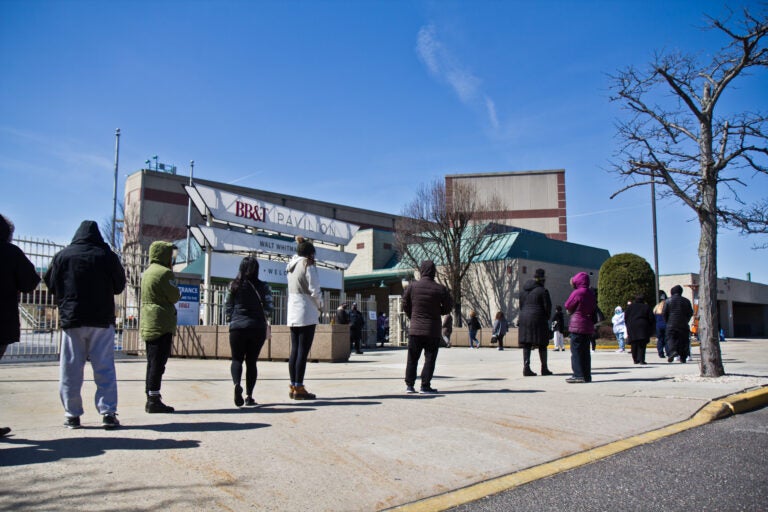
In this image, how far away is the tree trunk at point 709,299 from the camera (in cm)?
892

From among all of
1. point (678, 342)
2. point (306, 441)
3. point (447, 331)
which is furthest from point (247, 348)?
point (447, 331)

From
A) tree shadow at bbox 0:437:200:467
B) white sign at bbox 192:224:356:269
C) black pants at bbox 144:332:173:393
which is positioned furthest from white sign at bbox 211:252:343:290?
tree shadow at bbox 0:437:200:467

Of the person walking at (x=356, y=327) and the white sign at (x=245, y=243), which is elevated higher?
the white sign at (x=245, y=243)

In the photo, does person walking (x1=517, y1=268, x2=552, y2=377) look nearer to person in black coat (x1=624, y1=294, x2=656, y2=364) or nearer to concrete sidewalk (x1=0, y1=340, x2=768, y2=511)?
concrete sidewalk (x1=0, y1=340, x2=768, y2=511)

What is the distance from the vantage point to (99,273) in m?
5.06

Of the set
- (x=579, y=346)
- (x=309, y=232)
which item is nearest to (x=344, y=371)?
(x=579, y=346)

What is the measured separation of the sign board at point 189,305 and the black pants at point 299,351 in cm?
973

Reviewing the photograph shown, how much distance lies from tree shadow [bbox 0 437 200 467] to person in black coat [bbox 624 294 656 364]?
37.0ft

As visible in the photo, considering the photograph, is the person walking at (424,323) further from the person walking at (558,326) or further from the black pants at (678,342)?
the person walking at (558,326)

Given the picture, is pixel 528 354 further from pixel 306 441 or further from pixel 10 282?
pixel 10 282

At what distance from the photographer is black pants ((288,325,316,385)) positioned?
21.9 feet

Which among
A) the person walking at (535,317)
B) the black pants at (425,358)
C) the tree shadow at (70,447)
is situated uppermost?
the person walking at (535,317)

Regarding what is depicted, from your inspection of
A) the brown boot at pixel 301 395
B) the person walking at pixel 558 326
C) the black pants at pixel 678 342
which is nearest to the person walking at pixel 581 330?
the brown boot at pixel 301 395

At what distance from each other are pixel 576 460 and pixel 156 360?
3.87 m
